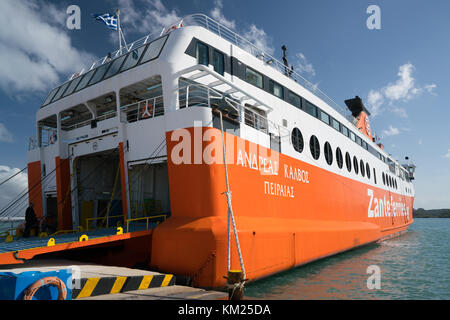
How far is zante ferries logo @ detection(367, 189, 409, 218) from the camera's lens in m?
19.4

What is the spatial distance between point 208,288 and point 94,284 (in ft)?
8.33

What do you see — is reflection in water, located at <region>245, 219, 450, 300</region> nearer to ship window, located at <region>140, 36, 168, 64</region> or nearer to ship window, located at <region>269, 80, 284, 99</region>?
ship window, located at <region>269, 80, 284, 99</region>

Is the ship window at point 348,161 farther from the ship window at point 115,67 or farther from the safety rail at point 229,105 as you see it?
the ship window at point 115,67

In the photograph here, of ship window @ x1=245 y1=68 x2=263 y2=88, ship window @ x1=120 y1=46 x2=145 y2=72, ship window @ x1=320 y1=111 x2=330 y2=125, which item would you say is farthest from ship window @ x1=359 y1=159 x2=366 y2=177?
ship window @ x1=120 y1=46 x2=145 y2=72

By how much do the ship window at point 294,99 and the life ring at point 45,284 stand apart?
34.2ft

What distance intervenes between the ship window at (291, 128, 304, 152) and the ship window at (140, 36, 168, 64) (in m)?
5.90

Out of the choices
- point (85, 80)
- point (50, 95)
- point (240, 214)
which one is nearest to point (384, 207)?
point (240, 214)

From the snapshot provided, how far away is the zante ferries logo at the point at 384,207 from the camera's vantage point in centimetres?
1937

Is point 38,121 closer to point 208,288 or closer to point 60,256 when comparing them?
point 60,256

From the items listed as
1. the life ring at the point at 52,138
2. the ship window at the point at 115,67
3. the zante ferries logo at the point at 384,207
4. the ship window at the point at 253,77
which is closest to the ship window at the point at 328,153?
the ship window at the point at 253,77

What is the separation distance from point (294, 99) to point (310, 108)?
1619 mm

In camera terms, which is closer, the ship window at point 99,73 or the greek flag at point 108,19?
the ship window at point 99,73

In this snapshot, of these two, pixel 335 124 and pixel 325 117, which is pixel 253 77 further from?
pixel 335 124
